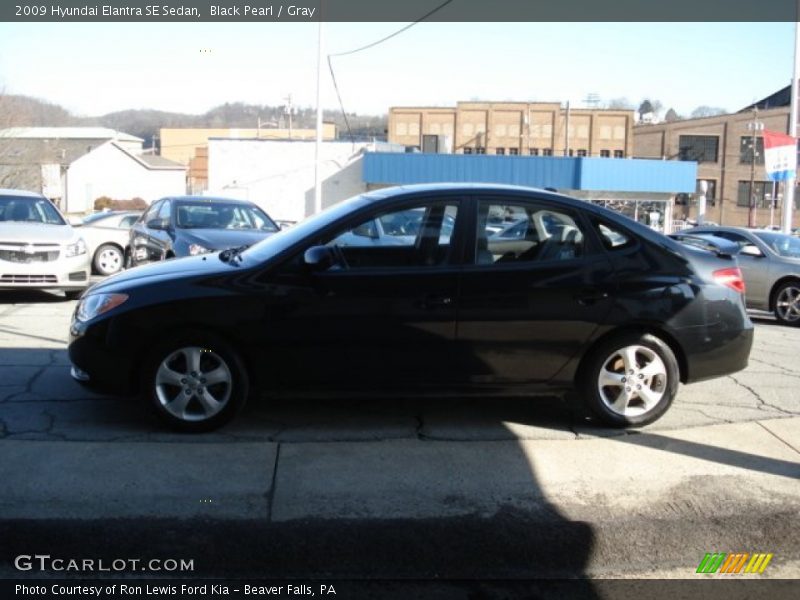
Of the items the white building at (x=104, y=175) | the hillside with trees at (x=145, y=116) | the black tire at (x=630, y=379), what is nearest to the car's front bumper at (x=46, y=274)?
the black tire at (x=630, y=379)

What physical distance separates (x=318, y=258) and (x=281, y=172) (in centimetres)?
4221

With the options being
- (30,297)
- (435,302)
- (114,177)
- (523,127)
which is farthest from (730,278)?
(523,127)

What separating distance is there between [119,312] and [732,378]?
17.2ft

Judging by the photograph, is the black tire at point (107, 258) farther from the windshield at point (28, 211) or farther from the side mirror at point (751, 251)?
the side mirror at point (751, 251)

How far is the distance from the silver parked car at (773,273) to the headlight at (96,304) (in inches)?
413

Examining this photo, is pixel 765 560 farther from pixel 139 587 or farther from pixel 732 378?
pixel 732 378

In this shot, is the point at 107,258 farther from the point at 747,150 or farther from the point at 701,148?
the point at 701,148

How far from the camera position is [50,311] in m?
10.5

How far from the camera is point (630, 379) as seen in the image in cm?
560

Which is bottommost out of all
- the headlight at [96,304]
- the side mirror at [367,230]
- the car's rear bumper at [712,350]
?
the car's rear bumper at [712,350]

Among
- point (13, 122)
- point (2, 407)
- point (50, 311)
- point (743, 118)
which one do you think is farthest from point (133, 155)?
point (2, 407)

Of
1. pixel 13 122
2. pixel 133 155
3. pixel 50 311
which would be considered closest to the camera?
pixel 50 311

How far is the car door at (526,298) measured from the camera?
5.40 metres

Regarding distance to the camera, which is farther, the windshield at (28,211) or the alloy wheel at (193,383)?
the windshield at (28,211)
